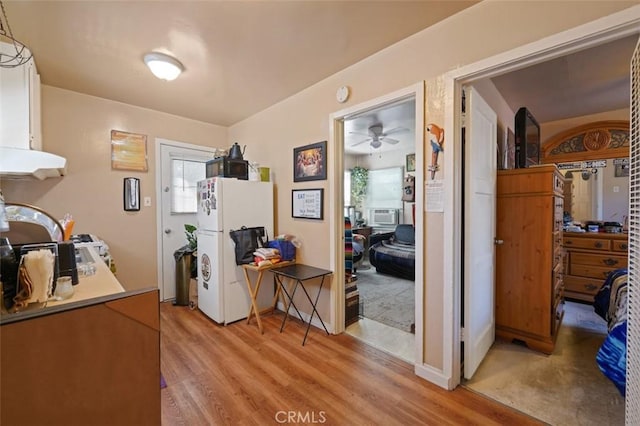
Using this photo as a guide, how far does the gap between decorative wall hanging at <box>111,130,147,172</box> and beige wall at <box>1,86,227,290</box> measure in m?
0.05

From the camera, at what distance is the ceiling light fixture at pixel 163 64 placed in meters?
2.19

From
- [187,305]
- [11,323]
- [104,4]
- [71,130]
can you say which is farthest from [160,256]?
[11,323]

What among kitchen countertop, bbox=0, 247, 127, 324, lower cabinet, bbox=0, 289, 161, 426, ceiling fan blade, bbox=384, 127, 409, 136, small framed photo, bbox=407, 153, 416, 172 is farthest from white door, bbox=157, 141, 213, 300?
small framed photo, bbox=407, 153, 416, 172

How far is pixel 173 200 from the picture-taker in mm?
3676

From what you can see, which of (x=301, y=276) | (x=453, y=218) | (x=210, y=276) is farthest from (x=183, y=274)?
(x=453, y=218)

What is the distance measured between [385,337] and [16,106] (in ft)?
11.7

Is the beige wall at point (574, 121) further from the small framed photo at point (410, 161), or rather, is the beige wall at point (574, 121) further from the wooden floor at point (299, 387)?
the wooden floor at point (299, 387)

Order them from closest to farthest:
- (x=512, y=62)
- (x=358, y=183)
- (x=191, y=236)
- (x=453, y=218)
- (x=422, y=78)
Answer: (x=512, y=62)
(x=453, y=218)
(x=422, y=78)
(x=191, y=236)
(x=358, y=183)

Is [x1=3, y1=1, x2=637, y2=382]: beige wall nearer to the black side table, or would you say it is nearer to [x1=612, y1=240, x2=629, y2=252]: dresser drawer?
the black side table

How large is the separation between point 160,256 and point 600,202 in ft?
19.3

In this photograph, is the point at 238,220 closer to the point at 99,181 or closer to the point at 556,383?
the point at 99,181

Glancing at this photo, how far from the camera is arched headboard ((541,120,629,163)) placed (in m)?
3.47

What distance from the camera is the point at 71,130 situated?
293 centimetres

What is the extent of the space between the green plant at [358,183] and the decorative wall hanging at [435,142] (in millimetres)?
4790
